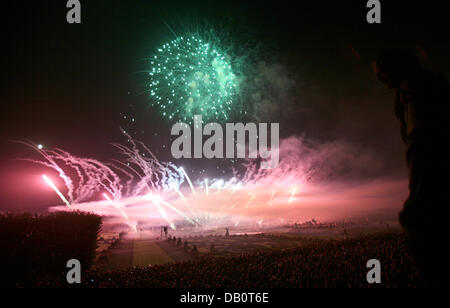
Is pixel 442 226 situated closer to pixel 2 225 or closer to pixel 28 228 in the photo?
pixel 28 228

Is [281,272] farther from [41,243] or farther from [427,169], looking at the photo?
[41,243]

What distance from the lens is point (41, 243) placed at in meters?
12.1

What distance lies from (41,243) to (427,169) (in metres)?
16.1

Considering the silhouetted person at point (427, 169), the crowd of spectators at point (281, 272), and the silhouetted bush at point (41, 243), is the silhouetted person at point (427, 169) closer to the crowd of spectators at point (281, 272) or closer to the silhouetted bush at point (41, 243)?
the crowd of spectators at point (281, 272)

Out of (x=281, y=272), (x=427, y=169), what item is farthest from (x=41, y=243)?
(x=427, y=169)

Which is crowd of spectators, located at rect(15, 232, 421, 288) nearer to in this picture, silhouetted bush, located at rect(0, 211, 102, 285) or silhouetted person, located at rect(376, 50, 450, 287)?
silhouetted bush, located at rect(0, 211, 102, 285)

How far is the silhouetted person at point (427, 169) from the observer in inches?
139

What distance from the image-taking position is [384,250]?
10258 millimetres

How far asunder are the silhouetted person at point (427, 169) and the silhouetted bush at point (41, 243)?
49.5ft

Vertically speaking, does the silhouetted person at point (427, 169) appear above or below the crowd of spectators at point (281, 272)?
above

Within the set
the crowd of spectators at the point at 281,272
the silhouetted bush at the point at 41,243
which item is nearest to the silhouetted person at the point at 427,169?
the crowd of spectators at the point at 281,272

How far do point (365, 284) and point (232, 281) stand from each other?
14.9 ft
